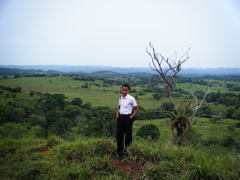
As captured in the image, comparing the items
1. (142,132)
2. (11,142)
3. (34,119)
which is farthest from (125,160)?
(34,119)

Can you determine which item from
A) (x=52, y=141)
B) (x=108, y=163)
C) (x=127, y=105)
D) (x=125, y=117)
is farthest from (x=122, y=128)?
(x=52, y=141)

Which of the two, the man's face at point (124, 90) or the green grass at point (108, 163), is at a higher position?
the man's face at point (124, 90)

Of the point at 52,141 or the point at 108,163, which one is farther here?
the point at 52,141

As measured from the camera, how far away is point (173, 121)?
17.3ft

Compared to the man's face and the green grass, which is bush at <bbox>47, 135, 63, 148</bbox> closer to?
the green grass

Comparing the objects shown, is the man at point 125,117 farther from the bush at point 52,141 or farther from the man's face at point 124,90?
the bush at point 52,141

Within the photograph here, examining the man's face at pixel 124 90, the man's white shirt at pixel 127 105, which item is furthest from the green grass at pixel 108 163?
→ the man's face at pixel 124 90

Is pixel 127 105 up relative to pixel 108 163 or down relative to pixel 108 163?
up

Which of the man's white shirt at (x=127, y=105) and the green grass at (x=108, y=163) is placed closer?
the green grass at (x=108, y=163)

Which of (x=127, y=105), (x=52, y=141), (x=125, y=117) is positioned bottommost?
(x=52, y=141)

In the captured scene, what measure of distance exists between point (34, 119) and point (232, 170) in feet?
132

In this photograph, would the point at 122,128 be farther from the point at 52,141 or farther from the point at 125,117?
the point at 52,141

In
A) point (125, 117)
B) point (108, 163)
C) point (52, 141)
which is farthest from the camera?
point (52, 141)

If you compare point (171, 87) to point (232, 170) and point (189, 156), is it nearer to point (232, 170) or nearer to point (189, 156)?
point (189, 156)
